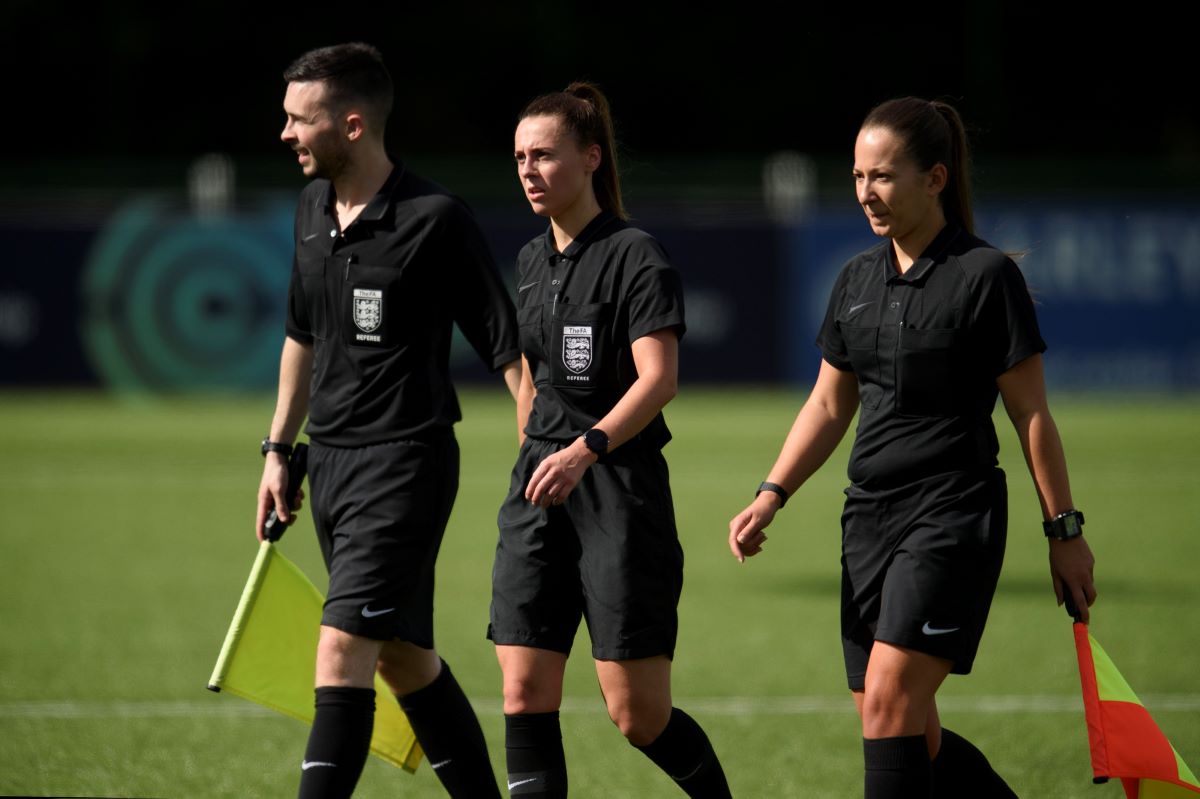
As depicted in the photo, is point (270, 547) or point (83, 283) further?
point (83, 283)

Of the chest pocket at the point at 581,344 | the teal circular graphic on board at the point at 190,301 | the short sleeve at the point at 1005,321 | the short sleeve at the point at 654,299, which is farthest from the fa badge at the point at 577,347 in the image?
the teal circular graphic on board at the point at 190,301

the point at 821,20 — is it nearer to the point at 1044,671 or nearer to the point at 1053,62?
the point at 1053,62

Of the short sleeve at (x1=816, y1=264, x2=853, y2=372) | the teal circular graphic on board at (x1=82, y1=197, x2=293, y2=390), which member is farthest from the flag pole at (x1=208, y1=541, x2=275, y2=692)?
the teal circular graphic on board at (x1=82, y1=197, x2=293, y2=390)

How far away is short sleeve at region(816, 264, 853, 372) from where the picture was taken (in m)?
4.73

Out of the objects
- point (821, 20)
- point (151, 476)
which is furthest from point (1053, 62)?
point (151, 476)

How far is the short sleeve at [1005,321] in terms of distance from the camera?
4363mm

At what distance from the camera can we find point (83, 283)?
21.4 metres

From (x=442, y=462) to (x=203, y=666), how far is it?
3499 millimetres

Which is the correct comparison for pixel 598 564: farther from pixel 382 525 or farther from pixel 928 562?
pixel 928 562

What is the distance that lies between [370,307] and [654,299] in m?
0.83

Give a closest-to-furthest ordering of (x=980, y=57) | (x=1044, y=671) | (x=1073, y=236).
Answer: (x=1044, y=671), (x=1073, y=236), (x=980, y=57)

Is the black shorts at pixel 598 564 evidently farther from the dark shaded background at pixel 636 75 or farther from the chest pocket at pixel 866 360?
the dark shaded background at pixel 636 75

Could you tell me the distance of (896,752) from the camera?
4.37 metres

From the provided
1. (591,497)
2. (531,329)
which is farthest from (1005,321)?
(531,329)
